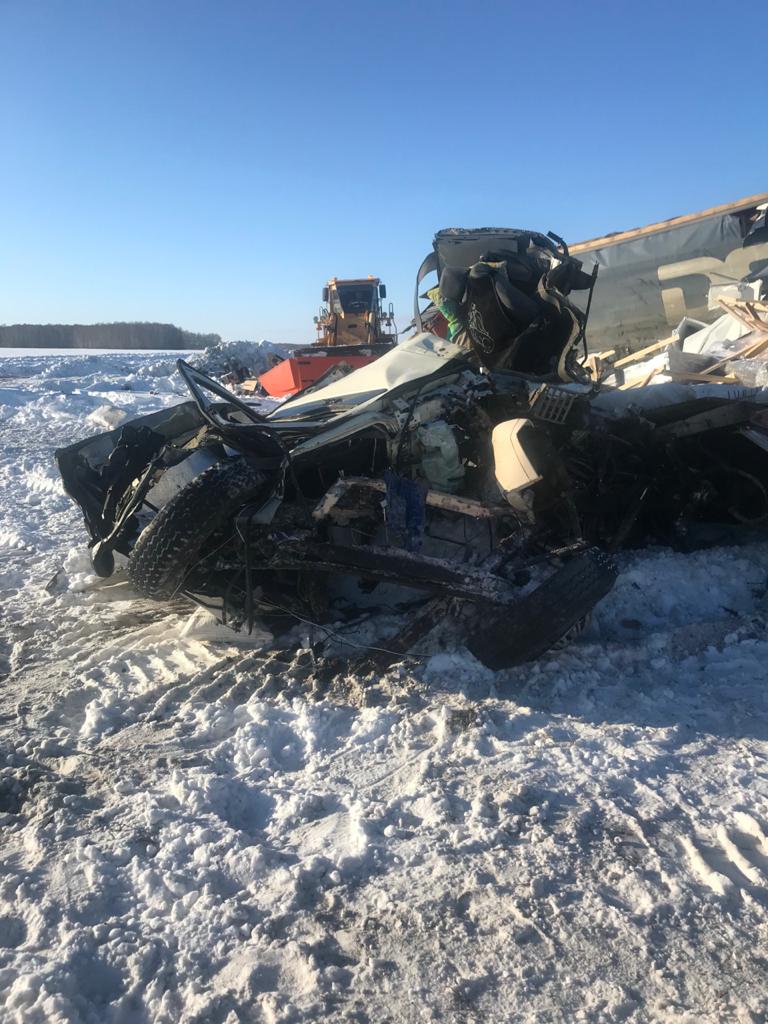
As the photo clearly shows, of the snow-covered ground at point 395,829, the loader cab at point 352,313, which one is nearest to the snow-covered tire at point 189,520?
the snow-covered ground at point 395,829

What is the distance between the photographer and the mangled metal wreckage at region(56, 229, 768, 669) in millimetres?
3777

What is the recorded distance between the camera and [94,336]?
173 feet

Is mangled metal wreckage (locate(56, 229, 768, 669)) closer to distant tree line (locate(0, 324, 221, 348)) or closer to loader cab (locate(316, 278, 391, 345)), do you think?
loader cab (locate(316, 278, 391, 345))

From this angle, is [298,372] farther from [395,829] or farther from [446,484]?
[395,829]

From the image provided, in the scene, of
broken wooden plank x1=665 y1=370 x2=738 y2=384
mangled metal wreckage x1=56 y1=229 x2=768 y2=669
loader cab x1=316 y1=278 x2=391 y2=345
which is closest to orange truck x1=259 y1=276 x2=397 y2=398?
loader cab x1=316 y1=278 x2=391 y2=345

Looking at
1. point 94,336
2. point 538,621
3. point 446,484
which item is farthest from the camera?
point 94,336

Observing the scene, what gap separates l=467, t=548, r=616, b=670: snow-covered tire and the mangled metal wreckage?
10mm

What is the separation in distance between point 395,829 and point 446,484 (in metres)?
2.18

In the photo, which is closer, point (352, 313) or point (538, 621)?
point (538, 621)

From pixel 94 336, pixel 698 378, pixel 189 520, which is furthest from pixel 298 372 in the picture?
pixel 94 336

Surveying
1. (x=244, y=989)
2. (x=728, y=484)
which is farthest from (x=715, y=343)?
(x=244, y=989)

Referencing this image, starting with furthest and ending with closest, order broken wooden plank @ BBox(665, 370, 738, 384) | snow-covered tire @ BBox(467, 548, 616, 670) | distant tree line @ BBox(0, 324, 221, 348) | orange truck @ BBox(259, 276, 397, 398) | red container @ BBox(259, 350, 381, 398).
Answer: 1. distant tree line @ BBox(0, 324, 221, 348)
2. orange truck @ BBox(259, 276, 397, 398)
3. red container @ BBox(259, 350, 381, 398)
4. broken wooden plank @ BBox(665, 370, 738, 384)
5. snow-covered tire @ BBox(467, 548, 616, 670)

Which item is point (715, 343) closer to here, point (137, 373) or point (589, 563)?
point (589, 563)

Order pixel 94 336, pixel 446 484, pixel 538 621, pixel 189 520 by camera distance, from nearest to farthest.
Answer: pixel 189 520 < pixel 538 621 < pixel 446 484 < pixel 94 336
